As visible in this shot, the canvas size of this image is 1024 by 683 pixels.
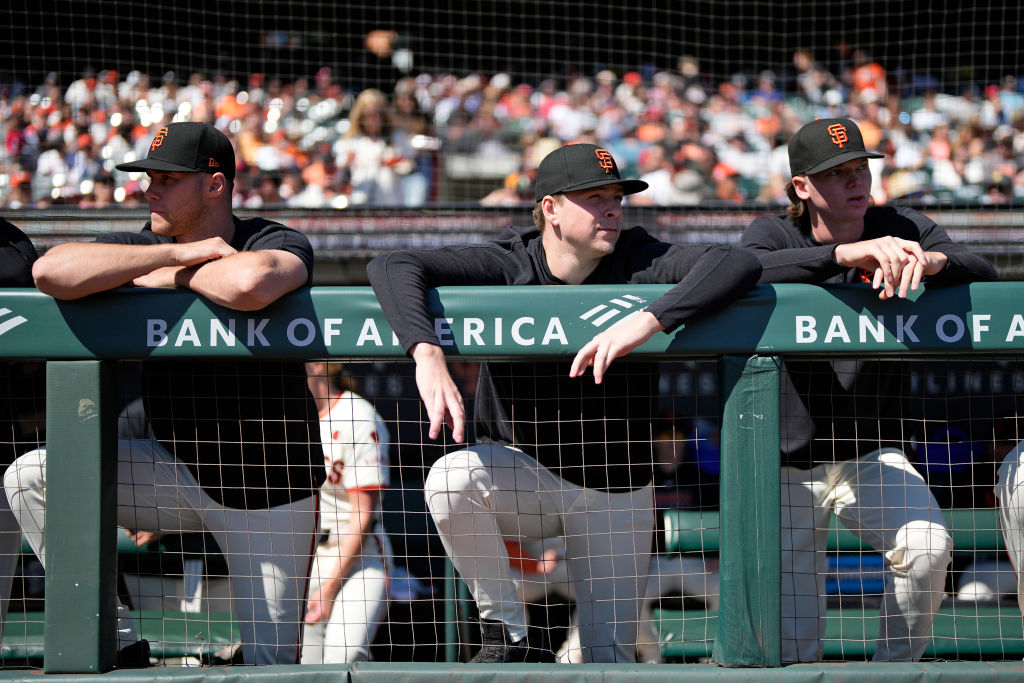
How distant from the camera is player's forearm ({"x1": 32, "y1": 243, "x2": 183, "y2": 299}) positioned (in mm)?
2055

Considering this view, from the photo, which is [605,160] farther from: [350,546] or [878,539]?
[350,546]

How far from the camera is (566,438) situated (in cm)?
242

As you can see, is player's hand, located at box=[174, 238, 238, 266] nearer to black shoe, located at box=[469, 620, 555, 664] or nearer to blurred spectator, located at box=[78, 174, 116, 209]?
black shoe, located at box=[469, 620, 555, 664]

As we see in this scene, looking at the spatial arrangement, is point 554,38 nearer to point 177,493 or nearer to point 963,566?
point 963,566

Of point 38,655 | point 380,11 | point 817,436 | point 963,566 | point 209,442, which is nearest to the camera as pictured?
point 209,442

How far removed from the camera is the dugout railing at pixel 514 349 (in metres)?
2.03

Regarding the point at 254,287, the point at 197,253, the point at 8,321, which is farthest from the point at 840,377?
the point at 8,321

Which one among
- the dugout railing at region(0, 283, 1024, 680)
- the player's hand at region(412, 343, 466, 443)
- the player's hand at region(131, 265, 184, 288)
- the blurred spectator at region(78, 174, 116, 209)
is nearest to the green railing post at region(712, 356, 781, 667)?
the dugout railing at region(0, 283, 1024, 680)

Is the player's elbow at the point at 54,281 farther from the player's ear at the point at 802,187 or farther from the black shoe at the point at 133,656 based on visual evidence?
the player's ear at the point at 802,187

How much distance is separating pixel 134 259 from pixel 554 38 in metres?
6.62

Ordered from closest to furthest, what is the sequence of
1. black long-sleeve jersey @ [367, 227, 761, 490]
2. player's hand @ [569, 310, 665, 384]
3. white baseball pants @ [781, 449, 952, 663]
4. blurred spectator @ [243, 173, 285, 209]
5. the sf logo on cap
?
player's hand @ [569, 310, 665, 384] → black long-sleeve jersey @ [367, 227, 761, 490] → white baseball pants @ [781, 449, 952, 663] → the sf logo on cap → blurred spectator @ [243, 173, 285, 209]

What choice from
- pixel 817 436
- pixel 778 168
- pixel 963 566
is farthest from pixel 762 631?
pixel 778 168

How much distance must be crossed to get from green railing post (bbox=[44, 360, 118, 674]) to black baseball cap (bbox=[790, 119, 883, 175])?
74.8 inches

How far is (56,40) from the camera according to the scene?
293 inches
